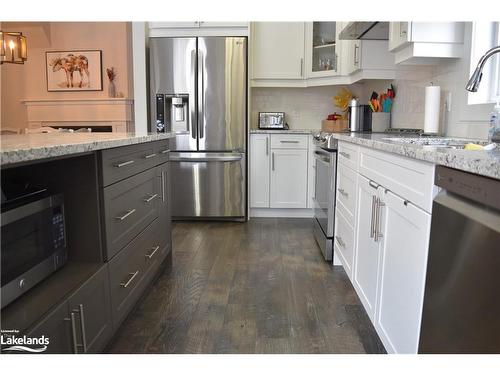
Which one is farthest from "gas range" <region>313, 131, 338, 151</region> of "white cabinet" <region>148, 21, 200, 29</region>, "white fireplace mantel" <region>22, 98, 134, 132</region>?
"white fireplace mantel" <region>22, 98, 134, 132</region>

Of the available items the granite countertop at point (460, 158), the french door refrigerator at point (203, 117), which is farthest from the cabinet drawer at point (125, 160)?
the french door refrigerator at point (203, 117)

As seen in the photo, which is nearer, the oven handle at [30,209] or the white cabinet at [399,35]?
the oven handle at [30,209]

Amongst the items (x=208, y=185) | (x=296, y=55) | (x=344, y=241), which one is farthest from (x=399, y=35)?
(x=208, y=185)

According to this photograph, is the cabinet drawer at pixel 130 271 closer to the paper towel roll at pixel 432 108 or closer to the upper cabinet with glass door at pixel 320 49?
the paper towel roll at pixel 432 108

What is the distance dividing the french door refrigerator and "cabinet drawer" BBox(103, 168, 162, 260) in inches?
62.8

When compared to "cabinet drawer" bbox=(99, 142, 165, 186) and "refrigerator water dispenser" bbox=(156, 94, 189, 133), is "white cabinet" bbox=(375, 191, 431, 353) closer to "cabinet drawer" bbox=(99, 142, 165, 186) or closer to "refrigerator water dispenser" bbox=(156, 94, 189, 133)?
"cabinet drawer" bbox=(99, 142, 165, 186)

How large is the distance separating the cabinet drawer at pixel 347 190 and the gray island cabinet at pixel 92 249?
1115 millimetres

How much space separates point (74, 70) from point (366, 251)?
4.87 metres

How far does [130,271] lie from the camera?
1.91m

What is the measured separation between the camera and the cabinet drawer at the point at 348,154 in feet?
7.30

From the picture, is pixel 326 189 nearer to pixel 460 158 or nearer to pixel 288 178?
pixel 288 178

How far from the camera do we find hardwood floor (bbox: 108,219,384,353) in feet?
5.89

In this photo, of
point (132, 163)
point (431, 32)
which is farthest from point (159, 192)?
point (431, 32)

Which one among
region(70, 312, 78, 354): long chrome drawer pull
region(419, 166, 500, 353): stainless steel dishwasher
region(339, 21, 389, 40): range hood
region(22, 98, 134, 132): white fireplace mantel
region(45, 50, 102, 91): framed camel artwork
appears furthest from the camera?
region(45, 50, 102, 91): framed camel artwork
